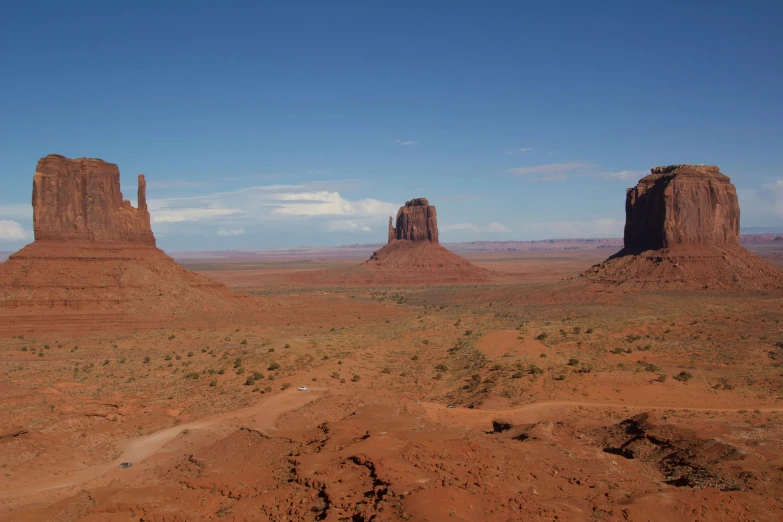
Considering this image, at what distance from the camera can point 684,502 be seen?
41.4 ft

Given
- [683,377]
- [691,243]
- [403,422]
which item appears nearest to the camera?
[403,422]

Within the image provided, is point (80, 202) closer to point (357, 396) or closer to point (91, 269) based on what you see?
point (91, 269)

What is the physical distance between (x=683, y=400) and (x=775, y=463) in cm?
988

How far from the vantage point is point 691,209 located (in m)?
71.2

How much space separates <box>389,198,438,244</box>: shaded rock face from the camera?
132 metres

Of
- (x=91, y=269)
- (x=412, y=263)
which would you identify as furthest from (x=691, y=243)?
(x=91, y=269)

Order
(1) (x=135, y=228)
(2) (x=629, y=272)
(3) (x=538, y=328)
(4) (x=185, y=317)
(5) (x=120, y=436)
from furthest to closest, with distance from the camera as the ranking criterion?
(2) (x=629, y=272) → (1) (x=135, y=228) → (4) (x=185, y=317) → (3) (x=538, y=328) → (5) (x=120, y=436)

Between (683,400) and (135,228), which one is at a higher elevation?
(135,228)

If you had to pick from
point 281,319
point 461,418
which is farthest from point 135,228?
point 461,418

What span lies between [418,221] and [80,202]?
8652 cm

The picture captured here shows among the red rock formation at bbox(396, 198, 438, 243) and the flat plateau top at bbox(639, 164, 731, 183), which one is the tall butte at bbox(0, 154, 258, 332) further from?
the red rock formation at bbox(396, 198, 438, 243)

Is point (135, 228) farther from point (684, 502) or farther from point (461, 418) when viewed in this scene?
point (684, 502)

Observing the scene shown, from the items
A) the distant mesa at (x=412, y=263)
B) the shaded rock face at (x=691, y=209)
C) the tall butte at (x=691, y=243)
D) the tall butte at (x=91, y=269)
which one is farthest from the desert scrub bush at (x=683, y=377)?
the distant mesa at (x=412, y=263)

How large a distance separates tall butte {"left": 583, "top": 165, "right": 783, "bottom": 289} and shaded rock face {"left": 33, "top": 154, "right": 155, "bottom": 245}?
181 ft
